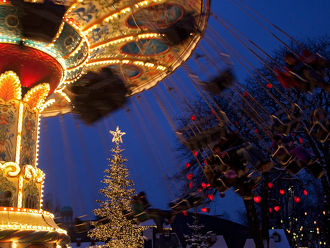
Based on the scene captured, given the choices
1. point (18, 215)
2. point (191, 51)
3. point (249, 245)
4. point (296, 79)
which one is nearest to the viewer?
point (296, 79)

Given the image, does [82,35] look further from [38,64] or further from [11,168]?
[11,168]

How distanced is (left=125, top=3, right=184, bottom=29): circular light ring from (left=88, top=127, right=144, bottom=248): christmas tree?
12.1m

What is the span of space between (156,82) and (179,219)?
69.1ft

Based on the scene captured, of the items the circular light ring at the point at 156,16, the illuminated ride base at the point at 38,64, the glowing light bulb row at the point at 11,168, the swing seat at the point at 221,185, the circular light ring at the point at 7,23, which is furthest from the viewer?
the circular light ring at the point at 156,16

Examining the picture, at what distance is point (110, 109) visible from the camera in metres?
17.4

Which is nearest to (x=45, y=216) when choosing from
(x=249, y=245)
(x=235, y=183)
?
(x=235, y=183)

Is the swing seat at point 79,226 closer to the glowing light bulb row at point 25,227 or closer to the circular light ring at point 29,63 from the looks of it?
the glowing light bulb row at point 25,227

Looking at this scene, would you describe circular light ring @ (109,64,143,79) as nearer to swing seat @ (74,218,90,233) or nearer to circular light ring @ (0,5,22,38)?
circular light ring @ (0,5,22,38)

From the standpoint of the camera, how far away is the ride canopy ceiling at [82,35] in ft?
31.7

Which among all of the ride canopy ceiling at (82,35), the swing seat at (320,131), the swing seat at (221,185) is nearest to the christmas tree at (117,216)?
the ride canopy ceiling at (82,35)

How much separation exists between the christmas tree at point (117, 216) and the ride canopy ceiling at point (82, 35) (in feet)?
33.0

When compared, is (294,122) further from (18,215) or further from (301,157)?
(18,215)

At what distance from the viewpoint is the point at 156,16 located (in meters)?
11.0

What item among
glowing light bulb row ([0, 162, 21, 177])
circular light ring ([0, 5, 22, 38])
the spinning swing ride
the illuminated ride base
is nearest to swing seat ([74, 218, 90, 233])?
the illuminated ride base
